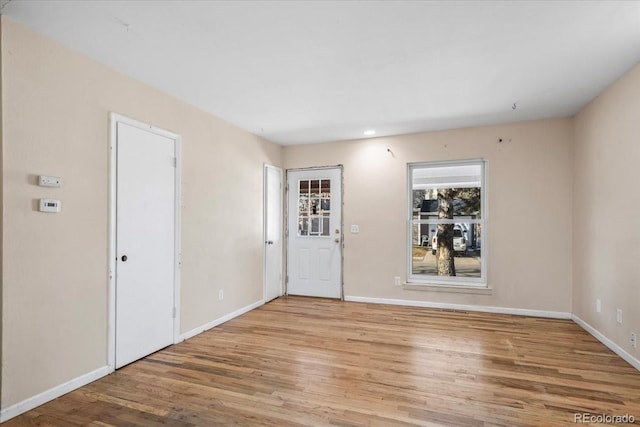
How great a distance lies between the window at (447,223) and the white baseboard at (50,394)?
12.9ft

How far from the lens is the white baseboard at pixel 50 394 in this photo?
6.89 feet

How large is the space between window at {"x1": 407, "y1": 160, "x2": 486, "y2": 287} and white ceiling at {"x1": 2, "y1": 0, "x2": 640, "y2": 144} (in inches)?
46.9

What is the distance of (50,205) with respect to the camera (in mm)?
2326

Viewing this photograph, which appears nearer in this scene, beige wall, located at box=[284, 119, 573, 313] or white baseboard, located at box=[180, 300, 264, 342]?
white baseboard, located at box=[180, 300, 264, 342]

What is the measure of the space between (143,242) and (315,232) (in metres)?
2.90

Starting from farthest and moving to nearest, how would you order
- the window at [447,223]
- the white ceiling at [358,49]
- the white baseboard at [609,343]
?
the window at [447,223], the white baseboard at [609,343], the white ceiling at [358,49]

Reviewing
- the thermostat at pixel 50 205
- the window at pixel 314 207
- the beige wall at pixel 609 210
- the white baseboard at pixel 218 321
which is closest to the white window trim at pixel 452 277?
the beige wall at pixel 609 210

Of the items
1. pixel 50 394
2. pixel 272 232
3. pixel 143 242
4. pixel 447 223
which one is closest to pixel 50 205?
pixel 143 242

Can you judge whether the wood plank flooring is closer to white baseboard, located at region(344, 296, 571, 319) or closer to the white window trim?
white baseboard, located at region(344, 296, 571, 319)

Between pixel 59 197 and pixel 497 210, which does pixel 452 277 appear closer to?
pixel 497 210

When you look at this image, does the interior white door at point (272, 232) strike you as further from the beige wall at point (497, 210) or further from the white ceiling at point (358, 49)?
the white ceiling at point (358, 49)

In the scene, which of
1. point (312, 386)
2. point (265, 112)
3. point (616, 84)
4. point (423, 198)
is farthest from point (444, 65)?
point (312, 386)

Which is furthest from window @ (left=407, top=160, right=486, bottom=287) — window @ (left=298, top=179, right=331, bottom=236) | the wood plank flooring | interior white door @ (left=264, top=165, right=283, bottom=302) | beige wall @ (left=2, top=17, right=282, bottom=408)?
beige wall @ (left=2, top=17, right=282, bottom=408)

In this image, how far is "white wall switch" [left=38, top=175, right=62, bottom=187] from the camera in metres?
2.28
